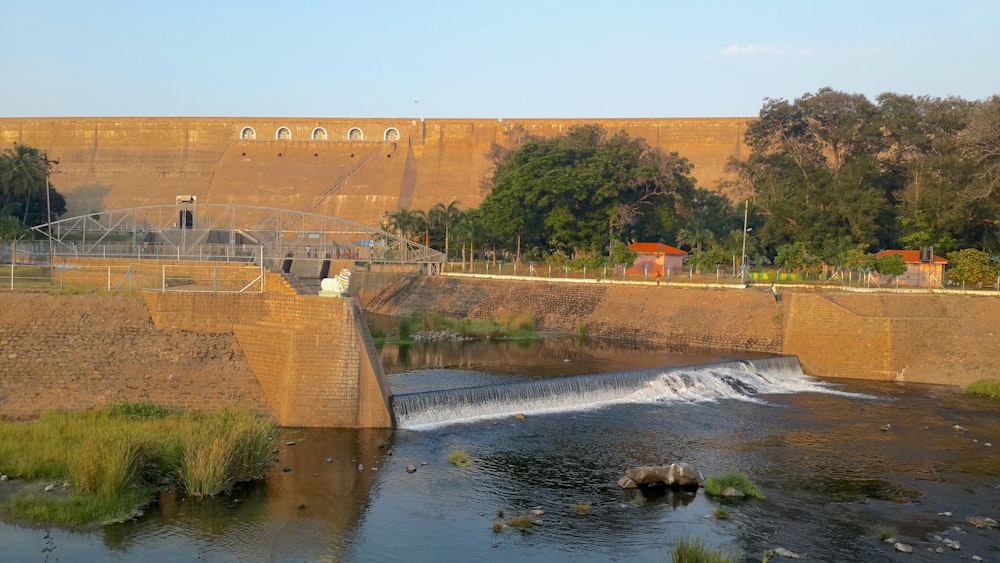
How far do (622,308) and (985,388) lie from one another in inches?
560

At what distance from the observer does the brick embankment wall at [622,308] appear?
32.5 m

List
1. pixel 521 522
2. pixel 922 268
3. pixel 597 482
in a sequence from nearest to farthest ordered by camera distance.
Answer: pixel 521 522 → pixel 597 482 → pixel 922 268

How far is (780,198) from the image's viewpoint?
45625 mm

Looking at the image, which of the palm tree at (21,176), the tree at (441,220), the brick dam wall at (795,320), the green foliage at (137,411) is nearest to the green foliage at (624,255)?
the brick dam wall at (795,320)

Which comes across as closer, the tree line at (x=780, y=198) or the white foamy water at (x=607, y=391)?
the white foamy water at (x=607, y=391)

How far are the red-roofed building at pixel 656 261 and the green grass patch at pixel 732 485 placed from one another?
2972 cm

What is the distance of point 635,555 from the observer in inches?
499

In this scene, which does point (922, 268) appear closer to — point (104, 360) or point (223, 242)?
point (104, 360)

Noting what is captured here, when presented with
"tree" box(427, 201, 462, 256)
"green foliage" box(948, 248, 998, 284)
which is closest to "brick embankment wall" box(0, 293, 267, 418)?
"green foliage" box(948, 248, 998, 284)

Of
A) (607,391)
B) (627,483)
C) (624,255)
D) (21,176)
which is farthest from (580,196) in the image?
(21,176)

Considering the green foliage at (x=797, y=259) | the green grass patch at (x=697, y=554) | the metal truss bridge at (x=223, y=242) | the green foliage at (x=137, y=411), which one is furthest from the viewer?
the green foliage at (x=797, y=259)

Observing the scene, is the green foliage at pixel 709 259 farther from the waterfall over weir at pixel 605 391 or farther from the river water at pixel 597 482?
the river water at pixel 597 482

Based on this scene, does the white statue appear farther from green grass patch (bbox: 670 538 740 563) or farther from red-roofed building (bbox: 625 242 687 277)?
red-roofed building (bbox: 625 242 687 277)

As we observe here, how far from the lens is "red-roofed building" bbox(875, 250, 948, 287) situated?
37.2 meters
